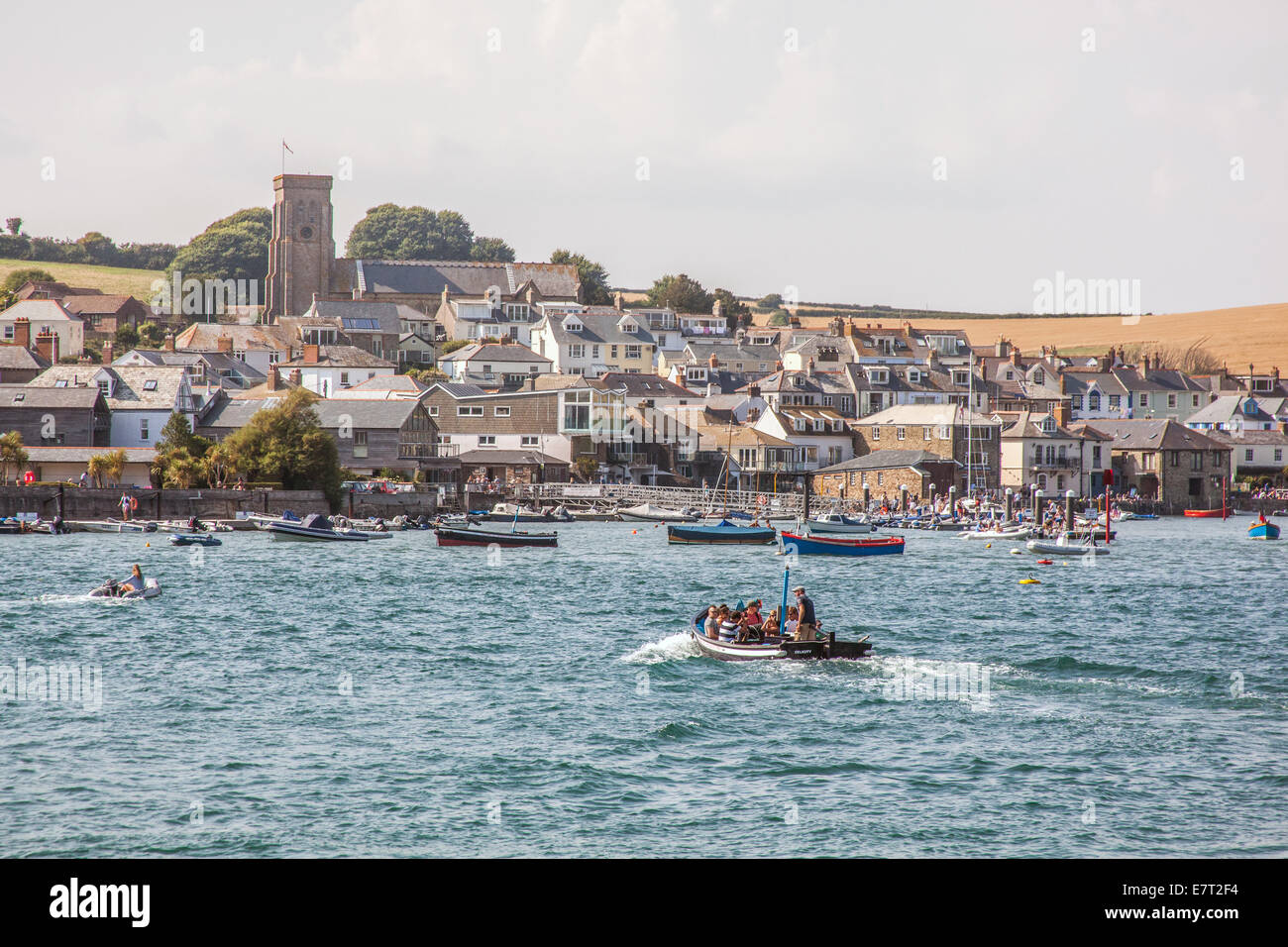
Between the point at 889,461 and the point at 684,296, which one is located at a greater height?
the point at 684,296

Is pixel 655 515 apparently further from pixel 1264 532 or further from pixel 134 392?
pixel 1264 532

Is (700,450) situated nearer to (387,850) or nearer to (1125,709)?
(1125,709)

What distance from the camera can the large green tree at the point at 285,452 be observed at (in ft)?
280

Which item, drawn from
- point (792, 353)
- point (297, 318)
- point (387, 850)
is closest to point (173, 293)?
point (297, 318)

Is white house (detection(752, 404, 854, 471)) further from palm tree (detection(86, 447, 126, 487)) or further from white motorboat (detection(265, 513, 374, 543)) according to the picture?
palm tree (detection(86, 447, 126, 487))

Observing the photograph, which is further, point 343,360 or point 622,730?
point 343,360

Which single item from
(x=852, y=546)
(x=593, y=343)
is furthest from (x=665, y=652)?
(x=593, y=343)

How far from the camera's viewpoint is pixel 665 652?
35812 millimetres

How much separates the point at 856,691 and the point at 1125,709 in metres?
6.06

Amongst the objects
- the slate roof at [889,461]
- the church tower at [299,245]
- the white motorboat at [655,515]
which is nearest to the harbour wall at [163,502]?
the white motorboat at [655,515]

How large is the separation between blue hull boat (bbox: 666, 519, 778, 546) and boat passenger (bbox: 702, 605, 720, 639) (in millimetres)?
47907

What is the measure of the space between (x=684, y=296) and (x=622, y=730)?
15899 centimetres

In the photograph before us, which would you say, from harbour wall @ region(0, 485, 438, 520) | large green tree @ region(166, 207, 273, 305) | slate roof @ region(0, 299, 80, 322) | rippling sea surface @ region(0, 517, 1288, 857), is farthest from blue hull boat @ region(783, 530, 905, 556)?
large green tree @ region(166, 207, 273, 305)
